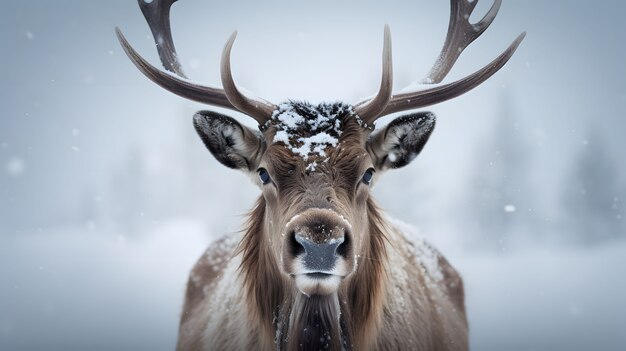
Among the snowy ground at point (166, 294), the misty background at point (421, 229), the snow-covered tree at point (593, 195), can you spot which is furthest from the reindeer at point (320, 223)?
the snow-covered tree at point (593, 195)

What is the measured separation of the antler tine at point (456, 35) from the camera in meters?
5.08

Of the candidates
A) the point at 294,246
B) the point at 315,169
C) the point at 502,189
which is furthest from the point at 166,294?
the point at 294,246

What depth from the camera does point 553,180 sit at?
3453cm

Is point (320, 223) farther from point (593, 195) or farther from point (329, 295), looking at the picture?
point (593, 195)

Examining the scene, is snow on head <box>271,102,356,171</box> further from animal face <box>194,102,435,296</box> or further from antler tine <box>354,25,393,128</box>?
antler tine <box>354,25,393,128</box>

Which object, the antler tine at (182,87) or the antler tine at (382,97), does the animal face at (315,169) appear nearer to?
the antler tine at (382,97)

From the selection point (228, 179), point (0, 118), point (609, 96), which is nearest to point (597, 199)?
point (228, 179)

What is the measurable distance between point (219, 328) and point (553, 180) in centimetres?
3377

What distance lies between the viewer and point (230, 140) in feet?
14.5

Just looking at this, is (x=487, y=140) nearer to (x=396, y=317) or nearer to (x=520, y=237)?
(x=520, y=237)

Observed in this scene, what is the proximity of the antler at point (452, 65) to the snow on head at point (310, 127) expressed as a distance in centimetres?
33

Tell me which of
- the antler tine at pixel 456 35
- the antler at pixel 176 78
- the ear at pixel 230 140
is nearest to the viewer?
the antler at pixel 176 78

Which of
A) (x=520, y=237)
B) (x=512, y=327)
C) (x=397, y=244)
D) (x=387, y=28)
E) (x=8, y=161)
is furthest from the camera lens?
(x=8, y=161)

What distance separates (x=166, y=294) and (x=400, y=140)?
20.2 m
